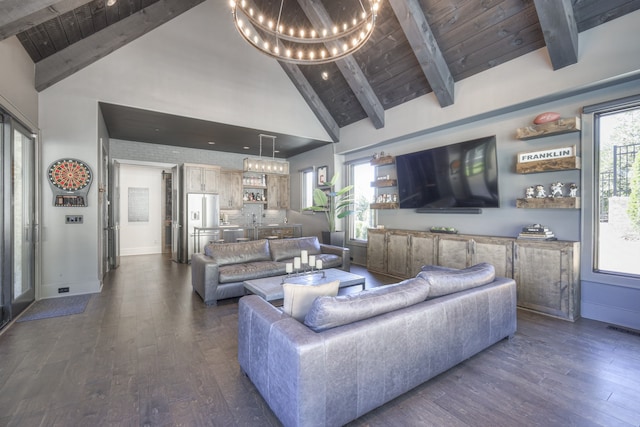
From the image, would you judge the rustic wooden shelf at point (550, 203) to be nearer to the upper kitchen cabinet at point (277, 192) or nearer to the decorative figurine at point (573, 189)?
the decorative figurine at point (573, 189)

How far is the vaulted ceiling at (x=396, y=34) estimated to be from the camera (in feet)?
10.2

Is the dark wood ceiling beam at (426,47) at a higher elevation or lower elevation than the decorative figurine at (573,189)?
higher

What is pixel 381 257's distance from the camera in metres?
5.71

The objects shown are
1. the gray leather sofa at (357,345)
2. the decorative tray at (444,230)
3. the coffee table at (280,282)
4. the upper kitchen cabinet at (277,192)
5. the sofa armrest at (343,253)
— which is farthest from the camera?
the upper kitchen cabinet at (277,192)

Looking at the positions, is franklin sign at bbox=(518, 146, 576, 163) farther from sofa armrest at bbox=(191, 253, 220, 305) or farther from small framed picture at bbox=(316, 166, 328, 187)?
sofa armrest at bbox=(191, 253, 220, 305)

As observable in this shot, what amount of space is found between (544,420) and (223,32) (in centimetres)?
709

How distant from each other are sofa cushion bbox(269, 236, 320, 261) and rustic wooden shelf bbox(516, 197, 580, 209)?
337cm

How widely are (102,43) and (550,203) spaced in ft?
22.3

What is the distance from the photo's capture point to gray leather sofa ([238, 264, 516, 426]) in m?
1.52

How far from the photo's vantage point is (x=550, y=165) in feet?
11.7

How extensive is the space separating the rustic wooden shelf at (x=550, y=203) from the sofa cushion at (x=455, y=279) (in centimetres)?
164

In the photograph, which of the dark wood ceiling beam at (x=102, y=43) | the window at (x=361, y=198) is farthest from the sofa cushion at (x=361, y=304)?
the dark wood ceiling beam at (x=102, y=43)

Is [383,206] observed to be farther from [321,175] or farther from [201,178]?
[201,178]

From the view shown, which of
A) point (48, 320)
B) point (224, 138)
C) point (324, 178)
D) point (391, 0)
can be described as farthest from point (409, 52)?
point (48, 320)
